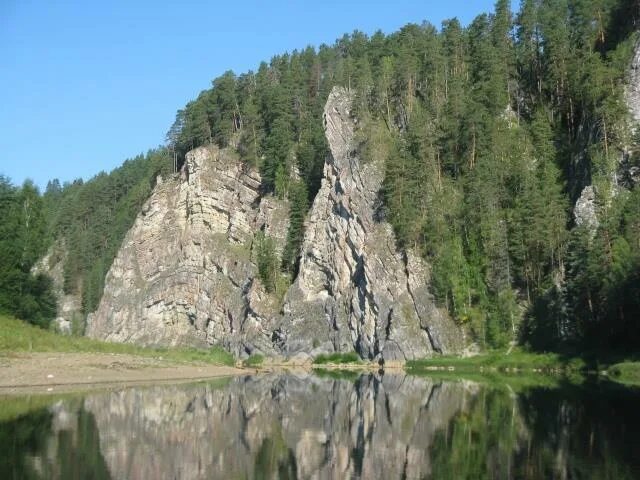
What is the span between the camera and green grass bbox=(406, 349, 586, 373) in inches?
2394

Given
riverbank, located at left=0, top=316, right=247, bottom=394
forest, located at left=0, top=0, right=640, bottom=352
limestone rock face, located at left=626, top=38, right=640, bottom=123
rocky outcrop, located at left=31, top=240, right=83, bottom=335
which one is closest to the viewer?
riverbank, located at left=0, top=316, right=247, bottom=394

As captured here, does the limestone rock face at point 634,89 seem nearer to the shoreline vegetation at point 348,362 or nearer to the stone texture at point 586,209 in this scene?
the stone texture at point 586,209

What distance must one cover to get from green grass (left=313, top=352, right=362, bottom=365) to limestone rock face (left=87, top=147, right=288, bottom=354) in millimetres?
11095

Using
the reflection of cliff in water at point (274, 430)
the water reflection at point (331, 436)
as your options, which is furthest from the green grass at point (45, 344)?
the water reflection at point (331, 436)

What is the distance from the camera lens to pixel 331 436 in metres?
27.1

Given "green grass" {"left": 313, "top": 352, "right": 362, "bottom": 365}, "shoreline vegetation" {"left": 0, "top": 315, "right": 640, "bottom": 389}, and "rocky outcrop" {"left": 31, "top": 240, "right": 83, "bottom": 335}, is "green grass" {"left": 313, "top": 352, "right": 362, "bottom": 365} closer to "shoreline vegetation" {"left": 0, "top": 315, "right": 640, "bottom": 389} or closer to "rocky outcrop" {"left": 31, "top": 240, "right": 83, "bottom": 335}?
"shoreline vegetation" {"left": 0, "top": 315, "right": 640, "bottom": 389}

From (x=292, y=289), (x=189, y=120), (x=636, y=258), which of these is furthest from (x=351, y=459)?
(x=189, y=120)

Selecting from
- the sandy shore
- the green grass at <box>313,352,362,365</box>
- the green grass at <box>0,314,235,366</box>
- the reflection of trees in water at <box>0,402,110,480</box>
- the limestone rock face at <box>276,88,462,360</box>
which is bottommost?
the reflection of trees in water at <box>0,402,110,480</box>

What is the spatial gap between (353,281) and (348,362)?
1029 centimetres

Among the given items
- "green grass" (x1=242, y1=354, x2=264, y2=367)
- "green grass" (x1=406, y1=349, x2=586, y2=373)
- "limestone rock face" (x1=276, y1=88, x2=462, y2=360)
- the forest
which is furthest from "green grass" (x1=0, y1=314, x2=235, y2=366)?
"green grass" (x1=406, y1=349, x2=586, y2=373)

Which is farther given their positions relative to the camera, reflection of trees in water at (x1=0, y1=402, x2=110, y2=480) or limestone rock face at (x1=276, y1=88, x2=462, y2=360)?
limestone rock face at (x1=276, y1=88, x2=462, y2=360)

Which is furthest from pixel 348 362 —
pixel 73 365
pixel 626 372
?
pixel 73 365

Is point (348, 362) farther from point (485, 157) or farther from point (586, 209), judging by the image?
point (586, 209)

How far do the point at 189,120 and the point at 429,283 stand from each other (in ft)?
183
